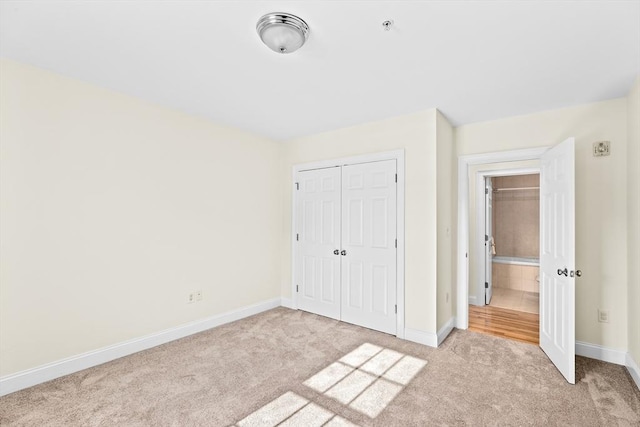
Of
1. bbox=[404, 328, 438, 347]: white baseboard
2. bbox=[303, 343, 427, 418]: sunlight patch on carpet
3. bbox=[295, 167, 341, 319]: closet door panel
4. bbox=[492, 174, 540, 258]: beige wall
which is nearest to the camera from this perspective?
bbox=[303, 343, 427, 418]: sunlight patch on carpet

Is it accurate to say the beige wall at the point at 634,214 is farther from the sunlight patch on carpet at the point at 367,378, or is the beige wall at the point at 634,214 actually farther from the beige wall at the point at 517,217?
the beige wall at the point at 517,217

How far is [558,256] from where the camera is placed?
107 inches

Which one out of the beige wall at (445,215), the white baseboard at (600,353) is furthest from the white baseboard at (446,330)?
the white baseboard at (600,353)

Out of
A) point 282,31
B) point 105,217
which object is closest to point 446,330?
point 282,31

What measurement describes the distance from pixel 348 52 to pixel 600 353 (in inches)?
141

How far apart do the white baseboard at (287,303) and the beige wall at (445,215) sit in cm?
207

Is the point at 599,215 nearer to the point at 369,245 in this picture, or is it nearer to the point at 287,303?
the point at 369,245

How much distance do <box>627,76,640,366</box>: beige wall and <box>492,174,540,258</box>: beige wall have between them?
3.23 meters

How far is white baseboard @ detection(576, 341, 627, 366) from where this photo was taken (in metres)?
2.79

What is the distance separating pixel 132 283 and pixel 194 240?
0.76 m

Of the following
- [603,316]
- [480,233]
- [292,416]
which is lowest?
[292,416]

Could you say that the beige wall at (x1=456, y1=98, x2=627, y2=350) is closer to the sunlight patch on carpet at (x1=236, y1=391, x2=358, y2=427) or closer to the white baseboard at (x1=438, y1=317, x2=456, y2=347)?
the white baseboard at (x1=438, y1=317, x2=456, y2=347)

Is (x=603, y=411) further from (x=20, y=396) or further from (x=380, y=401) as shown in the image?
(x=20, y=396)

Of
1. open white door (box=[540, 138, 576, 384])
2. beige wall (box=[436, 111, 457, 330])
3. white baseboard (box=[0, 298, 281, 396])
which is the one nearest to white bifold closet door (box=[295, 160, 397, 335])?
beige wall (box=[436, 111, 457, 330])
